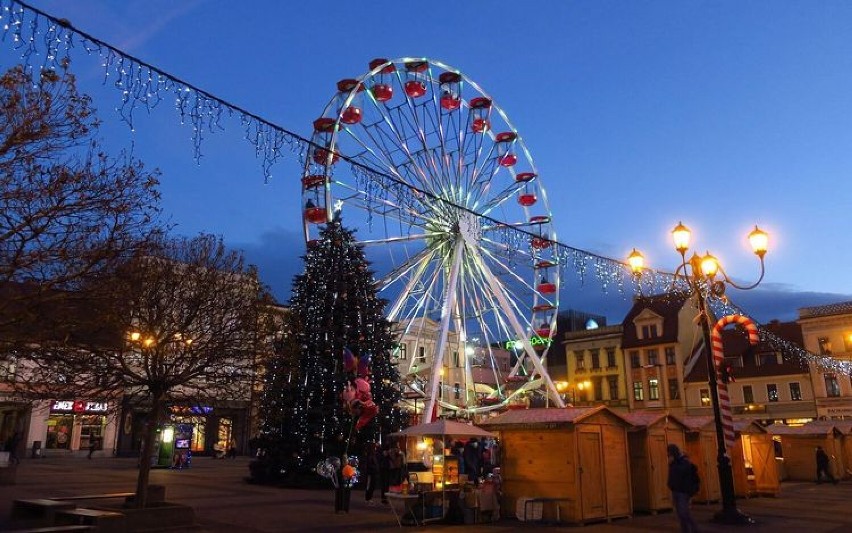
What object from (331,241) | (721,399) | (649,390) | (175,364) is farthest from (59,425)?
(649,390)

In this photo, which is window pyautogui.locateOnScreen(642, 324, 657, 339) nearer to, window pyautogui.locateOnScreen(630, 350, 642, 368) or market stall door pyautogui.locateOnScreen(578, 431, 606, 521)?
window pyautogui.locateOnScreen(630, 350, 642, 368)

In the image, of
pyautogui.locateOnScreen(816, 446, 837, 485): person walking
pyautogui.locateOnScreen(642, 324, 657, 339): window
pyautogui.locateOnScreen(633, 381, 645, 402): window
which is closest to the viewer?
pyautogui.locateOnScreen(816, 446, 837, 485): person walking

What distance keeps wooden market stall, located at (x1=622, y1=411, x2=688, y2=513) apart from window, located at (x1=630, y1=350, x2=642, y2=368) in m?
44.9

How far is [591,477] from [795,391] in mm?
42719

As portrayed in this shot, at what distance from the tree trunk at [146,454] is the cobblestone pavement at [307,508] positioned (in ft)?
4.60

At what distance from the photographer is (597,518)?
15867 mm

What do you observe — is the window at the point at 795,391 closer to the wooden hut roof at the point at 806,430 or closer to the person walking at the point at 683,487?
the wooden hut roof at the point at 806,430

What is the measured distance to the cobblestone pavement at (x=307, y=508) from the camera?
1492 centimetres

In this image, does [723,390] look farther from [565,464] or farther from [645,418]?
[565,464]

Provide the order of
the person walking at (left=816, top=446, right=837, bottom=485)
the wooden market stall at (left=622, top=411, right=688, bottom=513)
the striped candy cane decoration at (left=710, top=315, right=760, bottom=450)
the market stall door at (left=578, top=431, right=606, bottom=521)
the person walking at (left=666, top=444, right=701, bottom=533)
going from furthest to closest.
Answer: the person walking at (left=816, top=446, right=837, bottom=485)
the wooden market stall at (left=622, top=411, right=688, bottom=513)
the striped candy cane decoration at (left=710, top=315, right=760, bottom=450)
the market stall door at (left=578, top=431, right=606, bottom=521)
the person walking at (left=666, top=444, right=701, bottom=533)

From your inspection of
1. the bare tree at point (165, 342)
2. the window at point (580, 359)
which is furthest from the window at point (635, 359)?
the bare tree at point (165, 342)

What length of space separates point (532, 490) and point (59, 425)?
37.4 m

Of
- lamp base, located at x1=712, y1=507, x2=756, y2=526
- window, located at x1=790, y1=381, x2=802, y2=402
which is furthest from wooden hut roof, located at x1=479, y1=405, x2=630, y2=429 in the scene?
window, located at x1=790, y1=381, x2=802, y2=402

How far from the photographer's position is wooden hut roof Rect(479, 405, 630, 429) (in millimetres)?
15931
